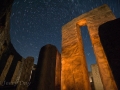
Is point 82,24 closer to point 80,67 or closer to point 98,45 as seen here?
point 98,45

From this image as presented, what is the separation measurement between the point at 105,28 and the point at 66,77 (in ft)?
7.18

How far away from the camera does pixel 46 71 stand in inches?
69.7

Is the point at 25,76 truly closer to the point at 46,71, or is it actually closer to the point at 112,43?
the point at 46,71

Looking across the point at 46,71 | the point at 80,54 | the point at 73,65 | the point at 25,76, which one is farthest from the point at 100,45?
the point at 25,76

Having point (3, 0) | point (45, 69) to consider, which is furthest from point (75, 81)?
point (3, 0)

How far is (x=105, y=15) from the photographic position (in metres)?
3.40

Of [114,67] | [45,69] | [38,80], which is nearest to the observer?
[114,67]

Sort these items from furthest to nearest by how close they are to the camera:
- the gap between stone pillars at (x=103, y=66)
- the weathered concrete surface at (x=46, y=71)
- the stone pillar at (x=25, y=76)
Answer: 1. the stone pillar at (x=25, y=76)
2. the gap between stone pillars at (x=103, y=66)
3. the weathered concrete surface at (x=46, y=71)

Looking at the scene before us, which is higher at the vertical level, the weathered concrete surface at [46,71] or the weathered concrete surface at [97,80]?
the weathered concrete surface at [97,80]

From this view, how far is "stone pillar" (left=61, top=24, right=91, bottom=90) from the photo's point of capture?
8.44 ft

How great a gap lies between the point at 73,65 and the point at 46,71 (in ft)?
4.36

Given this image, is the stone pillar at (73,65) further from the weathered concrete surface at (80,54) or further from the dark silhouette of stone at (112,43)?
the dark silhouette of stone at (112,43)

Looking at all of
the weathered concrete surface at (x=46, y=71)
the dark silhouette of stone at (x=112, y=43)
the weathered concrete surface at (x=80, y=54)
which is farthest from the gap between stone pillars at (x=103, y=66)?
the dark silhouette of stone at (x=112, y=43)

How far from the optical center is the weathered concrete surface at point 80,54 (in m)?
2.48
